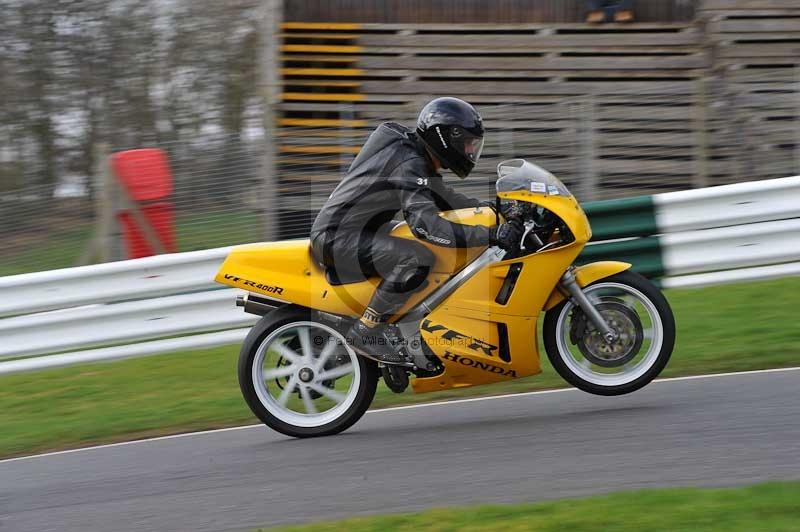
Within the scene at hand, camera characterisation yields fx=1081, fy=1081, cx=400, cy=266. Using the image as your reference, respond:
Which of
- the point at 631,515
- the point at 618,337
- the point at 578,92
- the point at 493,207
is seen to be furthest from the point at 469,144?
the point at 578,92

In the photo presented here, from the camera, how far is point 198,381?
7.96 meters

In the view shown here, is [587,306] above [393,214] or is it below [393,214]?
below

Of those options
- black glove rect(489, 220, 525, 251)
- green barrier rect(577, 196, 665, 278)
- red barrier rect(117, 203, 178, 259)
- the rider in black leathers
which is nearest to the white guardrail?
green barrier rect(577, 196, 665, 278)

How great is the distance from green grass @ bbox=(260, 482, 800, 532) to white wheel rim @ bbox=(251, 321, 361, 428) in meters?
1.62

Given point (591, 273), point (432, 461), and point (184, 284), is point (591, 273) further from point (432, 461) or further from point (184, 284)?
point (184, 284)

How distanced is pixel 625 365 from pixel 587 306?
44 cm

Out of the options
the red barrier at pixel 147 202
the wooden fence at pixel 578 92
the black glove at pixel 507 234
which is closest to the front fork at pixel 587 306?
the black glove at pixel 507 234

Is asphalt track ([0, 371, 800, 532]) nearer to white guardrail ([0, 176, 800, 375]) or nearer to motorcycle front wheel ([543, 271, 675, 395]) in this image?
motorcycle front wheel ([543, 271, 675, 395])

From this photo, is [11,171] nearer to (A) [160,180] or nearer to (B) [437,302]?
(A) [160,180]

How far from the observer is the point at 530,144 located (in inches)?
419

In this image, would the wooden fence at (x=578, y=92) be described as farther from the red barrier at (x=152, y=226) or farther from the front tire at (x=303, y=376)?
the front tire at (x=303, y=376)

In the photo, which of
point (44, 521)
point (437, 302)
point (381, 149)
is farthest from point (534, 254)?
point (44, 521)

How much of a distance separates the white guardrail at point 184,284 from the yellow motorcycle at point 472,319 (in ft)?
9.07

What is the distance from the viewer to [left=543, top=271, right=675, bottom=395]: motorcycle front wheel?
5895mm
